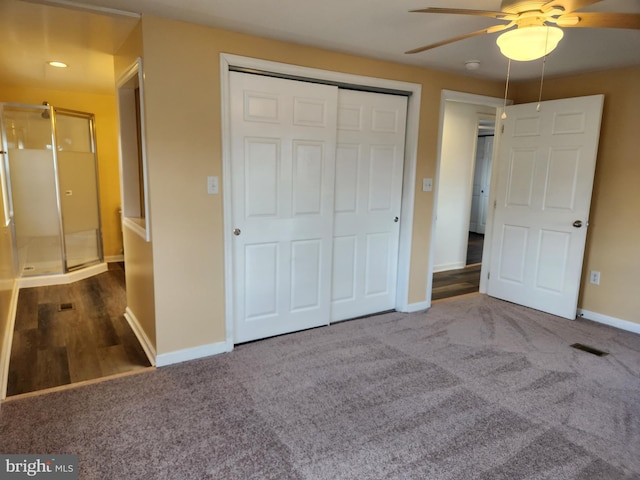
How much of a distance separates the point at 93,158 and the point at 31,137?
2.34 ft

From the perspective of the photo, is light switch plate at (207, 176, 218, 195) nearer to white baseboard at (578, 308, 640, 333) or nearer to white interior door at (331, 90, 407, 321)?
white interior door at (331, 90, 407, 321)

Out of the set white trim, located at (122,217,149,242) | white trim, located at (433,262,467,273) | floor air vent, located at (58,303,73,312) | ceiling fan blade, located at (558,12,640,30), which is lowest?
floor air vent, located at (58,303,73,312)

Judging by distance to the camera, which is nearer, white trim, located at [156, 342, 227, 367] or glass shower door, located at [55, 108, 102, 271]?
white trim, located at [156, 342, 227, 367]

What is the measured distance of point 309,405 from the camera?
7.59 ft

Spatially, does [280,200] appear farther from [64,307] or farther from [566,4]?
[64,307]

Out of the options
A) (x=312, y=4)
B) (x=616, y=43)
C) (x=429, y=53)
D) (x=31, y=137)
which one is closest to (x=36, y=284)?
(x=31, y=137)

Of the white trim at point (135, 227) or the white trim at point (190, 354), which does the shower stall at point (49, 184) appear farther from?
the white trim at point (190, 354)

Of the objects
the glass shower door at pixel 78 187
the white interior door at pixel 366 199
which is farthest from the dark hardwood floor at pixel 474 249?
the glass shower door at pixel 78 187

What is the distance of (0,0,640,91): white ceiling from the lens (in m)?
2.21

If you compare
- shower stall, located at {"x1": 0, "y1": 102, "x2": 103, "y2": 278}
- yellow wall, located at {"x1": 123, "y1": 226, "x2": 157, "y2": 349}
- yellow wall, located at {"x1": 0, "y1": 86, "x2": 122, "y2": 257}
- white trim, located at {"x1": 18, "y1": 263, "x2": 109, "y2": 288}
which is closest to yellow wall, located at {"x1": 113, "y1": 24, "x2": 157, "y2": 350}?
yellow wall, located at {"x1": 123, "y1": 226, "x2": 157, "y2": 349}

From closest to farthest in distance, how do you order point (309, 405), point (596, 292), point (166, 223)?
point (309, 405), point (166, 223), point (596, 292)

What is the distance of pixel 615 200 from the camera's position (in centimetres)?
358

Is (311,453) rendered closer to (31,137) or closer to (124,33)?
(124,33)

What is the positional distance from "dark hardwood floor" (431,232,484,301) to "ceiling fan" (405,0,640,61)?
115 inches
